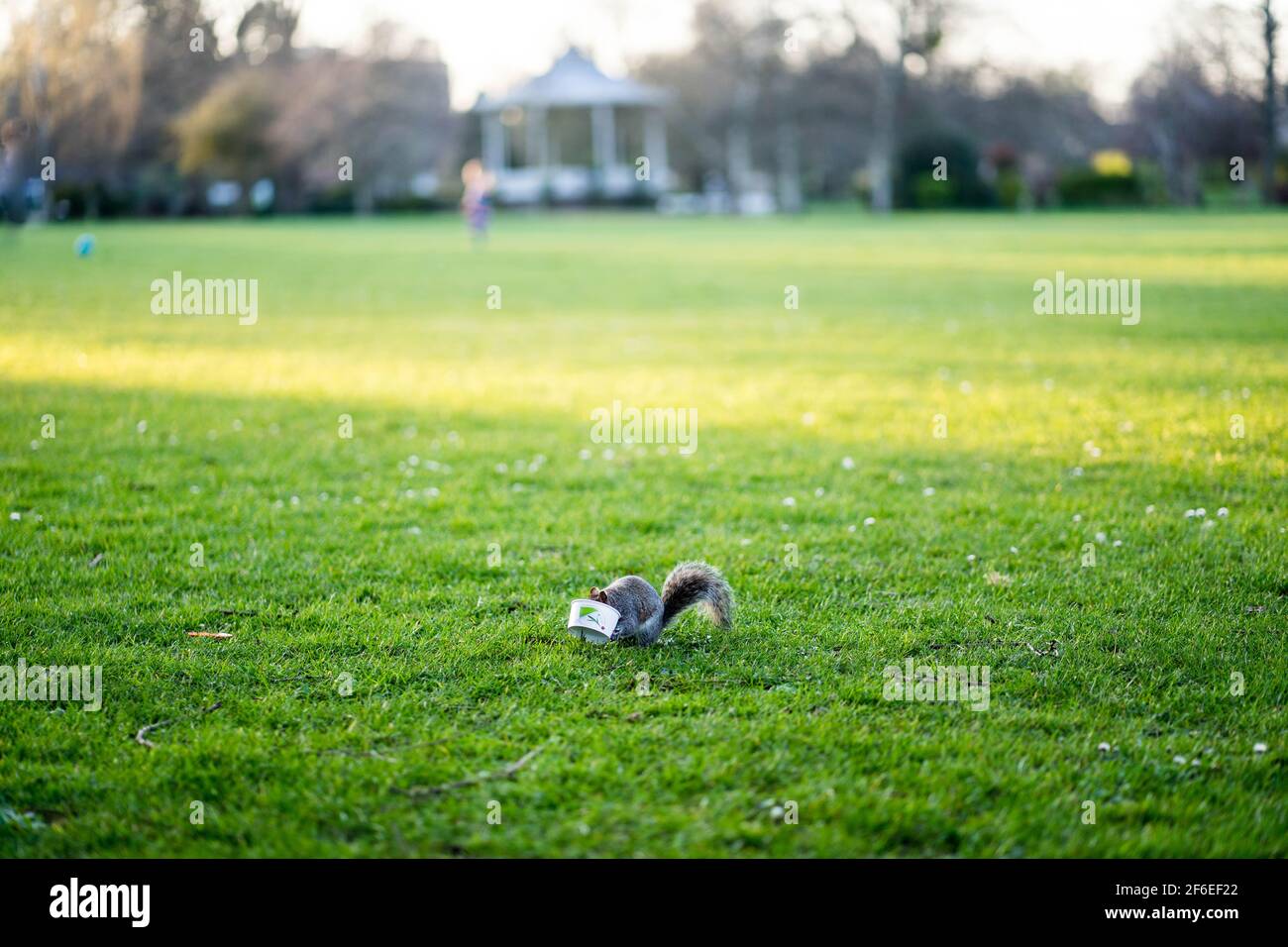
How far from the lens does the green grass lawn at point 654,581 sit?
3.64m

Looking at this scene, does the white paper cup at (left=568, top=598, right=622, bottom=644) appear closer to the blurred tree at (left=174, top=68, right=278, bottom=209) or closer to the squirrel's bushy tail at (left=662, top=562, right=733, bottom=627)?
the squirrel's bushy tail at (left=662, top=562, right=733, bottom=627)

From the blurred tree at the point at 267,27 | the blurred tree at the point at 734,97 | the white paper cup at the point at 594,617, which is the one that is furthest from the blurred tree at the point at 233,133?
the white paper cup at the point at 594,617

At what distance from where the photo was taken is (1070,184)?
54.7m

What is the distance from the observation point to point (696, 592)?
4.97 metres

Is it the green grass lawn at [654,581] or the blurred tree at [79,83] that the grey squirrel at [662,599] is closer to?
the green grass lawn at [654,581]

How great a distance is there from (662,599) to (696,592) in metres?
0.17

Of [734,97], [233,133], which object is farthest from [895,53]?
[233,133]

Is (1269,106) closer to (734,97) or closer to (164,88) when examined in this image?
(734,97)

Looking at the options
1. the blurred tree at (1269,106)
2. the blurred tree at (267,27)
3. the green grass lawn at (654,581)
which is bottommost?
the green grass lawn at (654,581)

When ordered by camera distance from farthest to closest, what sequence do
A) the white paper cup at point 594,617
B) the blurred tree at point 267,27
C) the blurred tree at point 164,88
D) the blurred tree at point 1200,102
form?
the blurred tree at point 267,27 < the blurred tree at point 164,88 < the blurred tree at point 1200,102 < the white paper cup at point 594,617

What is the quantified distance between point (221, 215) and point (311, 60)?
36.7ft

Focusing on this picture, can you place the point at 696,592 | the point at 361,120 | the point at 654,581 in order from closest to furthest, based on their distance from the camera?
1. the point at 696,592
2. the point at 654,581
3. the point at 361,120

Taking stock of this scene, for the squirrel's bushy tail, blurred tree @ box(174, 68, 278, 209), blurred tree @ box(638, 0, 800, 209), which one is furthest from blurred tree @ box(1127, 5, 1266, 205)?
the squirrel's bushy tail
